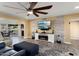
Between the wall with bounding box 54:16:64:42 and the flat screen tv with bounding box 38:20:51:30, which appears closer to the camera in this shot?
the wall with bounding box 54:16:64:42

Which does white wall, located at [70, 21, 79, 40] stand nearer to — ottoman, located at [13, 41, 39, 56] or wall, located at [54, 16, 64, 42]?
wall, located at [54, 16, 64, 42]

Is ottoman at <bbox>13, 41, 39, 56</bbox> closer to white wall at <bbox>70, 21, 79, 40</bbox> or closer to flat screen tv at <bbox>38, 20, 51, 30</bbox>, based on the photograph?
flat screen tv at <bbox>38, 20, 51, 30</bbox>

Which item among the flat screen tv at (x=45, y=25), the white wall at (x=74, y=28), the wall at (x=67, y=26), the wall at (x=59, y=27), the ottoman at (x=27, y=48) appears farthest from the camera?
the flat screen tv at (x=45, y=25)

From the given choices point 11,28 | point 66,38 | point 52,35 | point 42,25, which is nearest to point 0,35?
point 11,28

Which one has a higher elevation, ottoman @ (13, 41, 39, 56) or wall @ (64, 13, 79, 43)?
wall @ (64, 13, 79, 43)

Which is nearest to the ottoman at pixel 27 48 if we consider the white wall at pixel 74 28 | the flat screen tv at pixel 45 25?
the flat screen tv at pixel 45 25

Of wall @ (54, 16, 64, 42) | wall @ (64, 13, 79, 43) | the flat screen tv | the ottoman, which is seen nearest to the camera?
the ottoman

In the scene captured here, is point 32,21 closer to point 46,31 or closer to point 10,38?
point 46,31

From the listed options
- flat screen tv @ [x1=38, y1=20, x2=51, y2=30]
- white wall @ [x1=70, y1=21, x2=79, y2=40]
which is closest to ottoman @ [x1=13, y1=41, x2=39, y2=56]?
flat screen tv @ [x1=38, y1=20, x2=51, y2=30]

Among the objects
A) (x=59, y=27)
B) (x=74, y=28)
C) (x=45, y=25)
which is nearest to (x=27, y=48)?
(x=45, y=25)

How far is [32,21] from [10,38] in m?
2.82

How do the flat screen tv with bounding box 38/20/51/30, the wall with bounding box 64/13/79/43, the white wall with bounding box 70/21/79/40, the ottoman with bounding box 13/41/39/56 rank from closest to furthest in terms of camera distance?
the ottoman with bounding box 13/41/39/56 < the white wall with bounding box 70/21/79/40 < the wall with bounding box 64/13/79/43 < the flat screen tv with bounding box 38/20/51/30

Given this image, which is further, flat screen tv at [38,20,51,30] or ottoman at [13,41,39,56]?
flat screen tv at [38,20,51,30]

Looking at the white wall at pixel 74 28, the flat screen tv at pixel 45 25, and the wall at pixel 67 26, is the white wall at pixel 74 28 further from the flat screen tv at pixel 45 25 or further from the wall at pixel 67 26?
the flat screen tv at pixel 45 25
